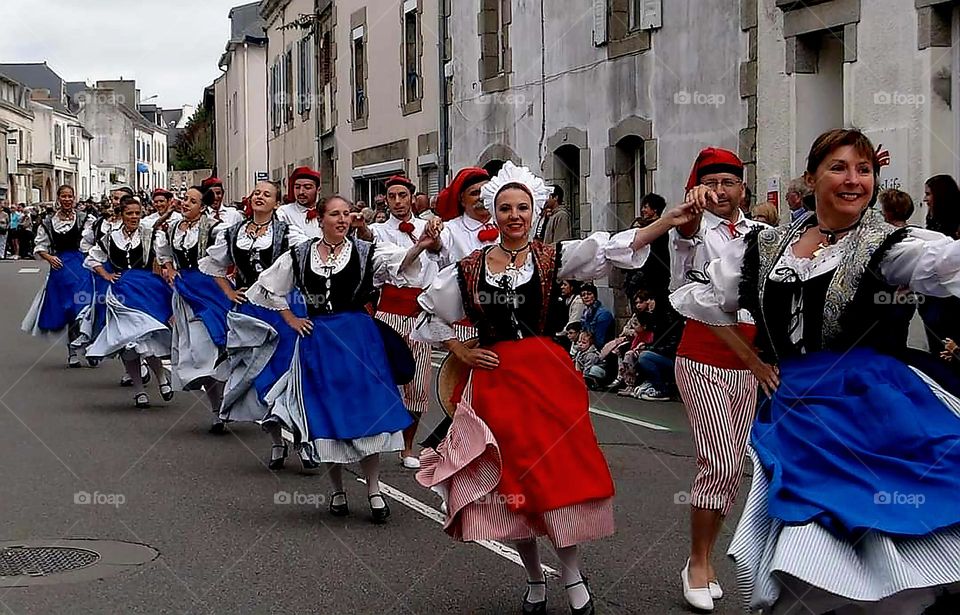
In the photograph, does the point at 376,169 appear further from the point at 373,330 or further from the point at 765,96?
the point at 373,330

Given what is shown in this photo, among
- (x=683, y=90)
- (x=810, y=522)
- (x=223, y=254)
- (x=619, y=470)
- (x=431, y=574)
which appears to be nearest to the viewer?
(x=810, y=522)

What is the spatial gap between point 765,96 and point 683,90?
1.99 m

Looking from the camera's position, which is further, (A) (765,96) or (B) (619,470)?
(A) (765,96)

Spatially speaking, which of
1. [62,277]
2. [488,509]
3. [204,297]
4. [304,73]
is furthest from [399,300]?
[304,73]

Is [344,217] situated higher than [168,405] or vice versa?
[344,217]

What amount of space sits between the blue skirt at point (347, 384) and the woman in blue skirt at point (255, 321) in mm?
1297

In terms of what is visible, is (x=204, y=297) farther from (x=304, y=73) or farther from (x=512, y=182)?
(x=304, y=73)

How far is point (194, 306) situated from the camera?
12.4 meters

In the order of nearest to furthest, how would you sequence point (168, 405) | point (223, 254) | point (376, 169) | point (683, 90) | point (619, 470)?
point (619, 470) → point (223, 254) → point (168, 405) → point (683, 90) → point (376, 169)

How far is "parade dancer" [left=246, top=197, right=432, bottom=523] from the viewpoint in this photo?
26.2ft

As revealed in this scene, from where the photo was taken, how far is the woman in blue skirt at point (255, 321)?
31.9 feet

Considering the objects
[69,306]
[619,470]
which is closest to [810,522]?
[619,470]

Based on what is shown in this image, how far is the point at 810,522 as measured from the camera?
13.0 ft

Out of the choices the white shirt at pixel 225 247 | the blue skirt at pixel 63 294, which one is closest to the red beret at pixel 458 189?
the white shirt at pixel 225 247
